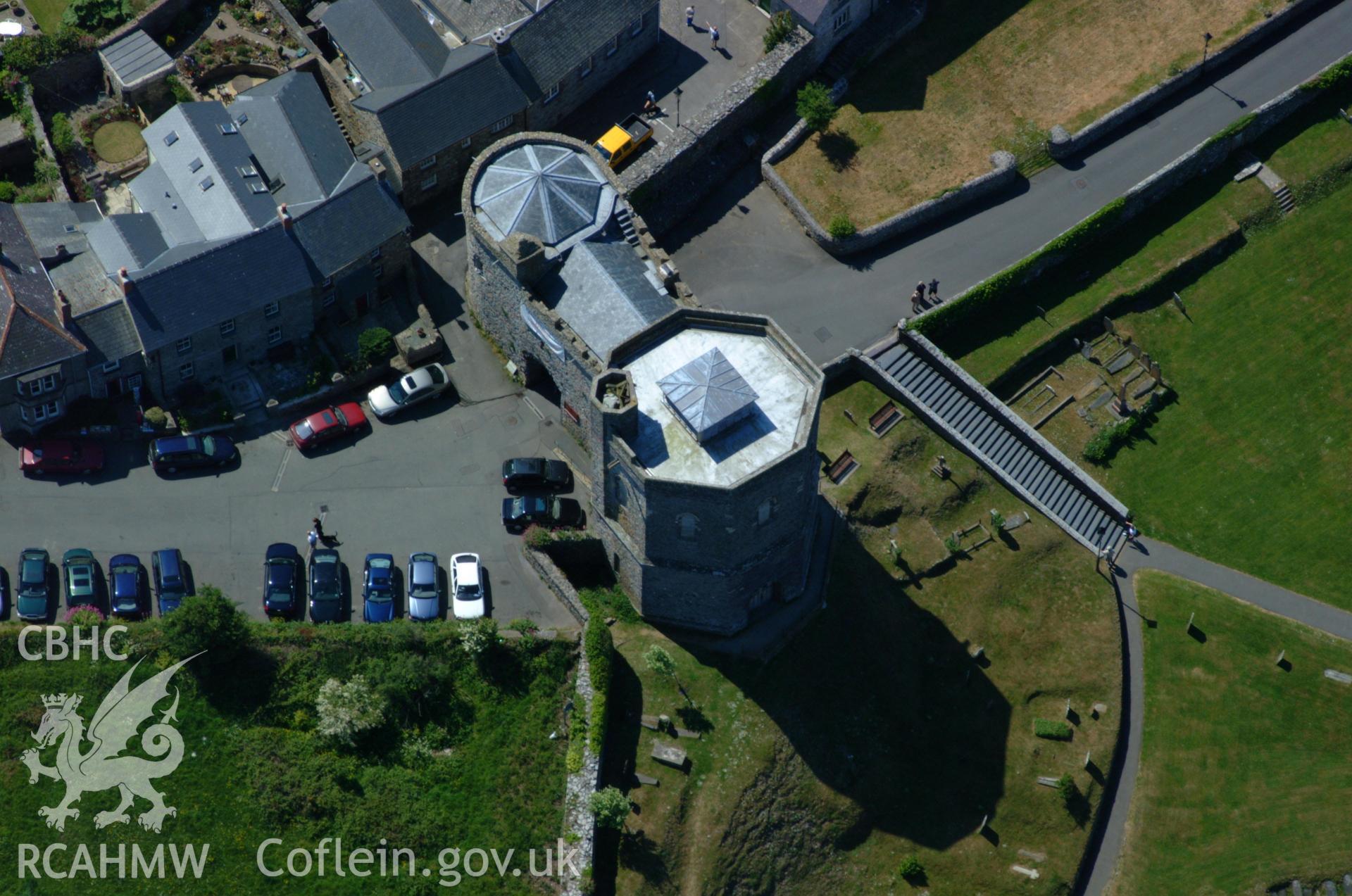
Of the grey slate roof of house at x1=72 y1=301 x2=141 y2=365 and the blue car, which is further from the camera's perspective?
the grey slate roof of house at x1=72 y1=301 x2=141 y2=365

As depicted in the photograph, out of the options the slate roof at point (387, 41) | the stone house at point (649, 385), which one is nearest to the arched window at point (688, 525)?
the stone house at point (649, 385)

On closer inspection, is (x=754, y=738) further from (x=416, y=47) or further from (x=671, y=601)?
(x=416, y=47)

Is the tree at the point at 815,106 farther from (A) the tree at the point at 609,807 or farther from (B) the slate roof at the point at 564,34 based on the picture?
(A) the tree at the point at 609,807

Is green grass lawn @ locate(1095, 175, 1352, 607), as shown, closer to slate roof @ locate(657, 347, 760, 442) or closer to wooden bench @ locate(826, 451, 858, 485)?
wooden bench @ locate(826, 451, 858, 485)

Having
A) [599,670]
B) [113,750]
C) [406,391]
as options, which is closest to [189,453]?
[406,391]

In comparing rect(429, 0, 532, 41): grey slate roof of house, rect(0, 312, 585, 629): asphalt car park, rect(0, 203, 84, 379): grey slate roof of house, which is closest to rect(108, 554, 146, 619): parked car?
rect(0, 312, 585, 629): asphalt car park

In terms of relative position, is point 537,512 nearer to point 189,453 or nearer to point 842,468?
point 842,468
